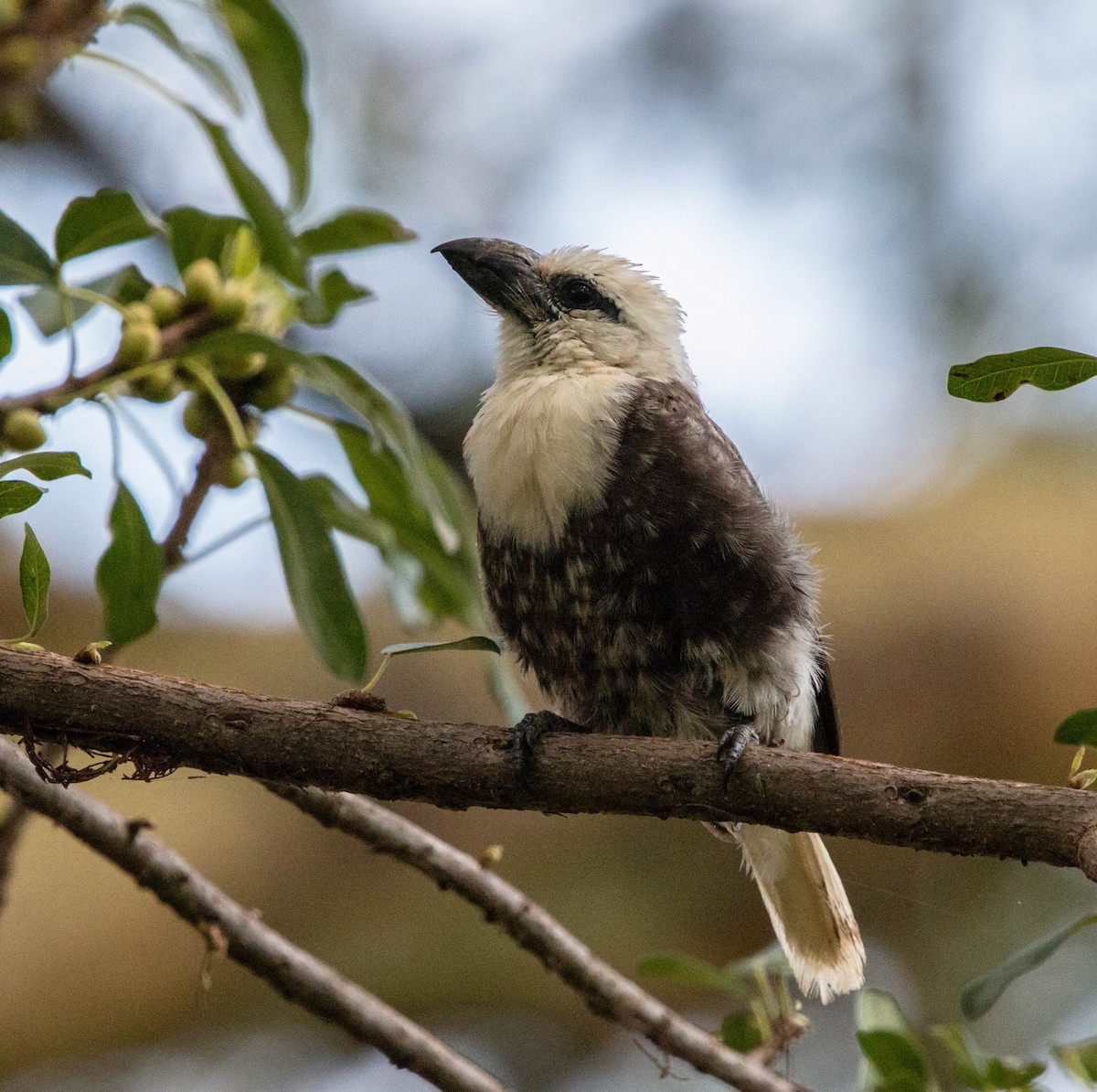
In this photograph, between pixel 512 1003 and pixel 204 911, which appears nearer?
pixel 204 911

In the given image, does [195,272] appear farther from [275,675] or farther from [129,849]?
[275,675]

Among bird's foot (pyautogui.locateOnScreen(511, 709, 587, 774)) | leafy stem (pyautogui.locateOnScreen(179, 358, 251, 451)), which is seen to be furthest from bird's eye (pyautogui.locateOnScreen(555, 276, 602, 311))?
bird's foot (pyautogui.locateOnScreen(511, 709, 587, 774))

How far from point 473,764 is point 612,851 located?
400 centimetres

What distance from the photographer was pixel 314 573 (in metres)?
2.39

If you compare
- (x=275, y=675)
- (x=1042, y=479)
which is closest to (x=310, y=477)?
(x=275, y=675)

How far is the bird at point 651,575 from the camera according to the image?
8.54 feet

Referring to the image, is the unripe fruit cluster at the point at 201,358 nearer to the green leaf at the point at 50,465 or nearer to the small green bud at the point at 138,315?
the small green bud at the point at 138,315

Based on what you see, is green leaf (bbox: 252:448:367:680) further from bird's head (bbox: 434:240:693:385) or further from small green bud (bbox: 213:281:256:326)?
bird's head (bbox: 434:240:693:385)

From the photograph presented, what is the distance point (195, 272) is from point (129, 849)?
3.57 ft

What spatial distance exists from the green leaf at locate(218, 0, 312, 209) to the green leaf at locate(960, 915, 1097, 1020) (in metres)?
1.80

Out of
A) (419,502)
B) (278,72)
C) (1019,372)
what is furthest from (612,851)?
(1019,372)

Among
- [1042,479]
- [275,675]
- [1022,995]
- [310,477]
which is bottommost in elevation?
[1022,995]

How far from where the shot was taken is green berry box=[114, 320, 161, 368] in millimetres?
2195

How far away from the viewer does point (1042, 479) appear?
603 centimetres
